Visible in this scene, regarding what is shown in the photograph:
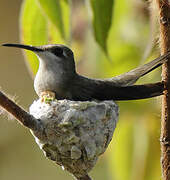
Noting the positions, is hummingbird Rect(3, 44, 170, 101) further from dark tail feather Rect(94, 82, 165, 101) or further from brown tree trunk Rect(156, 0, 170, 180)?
brown tree trunk Rect(156, 0, 170, 180)

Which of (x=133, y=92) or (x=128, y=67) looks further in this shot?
(x=128, y=67)

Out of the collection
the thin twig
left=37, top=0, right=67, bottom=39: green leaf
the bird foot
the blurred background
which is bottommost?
the blurred background

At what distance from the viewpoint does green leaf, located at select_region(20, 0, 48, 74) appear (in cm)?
312

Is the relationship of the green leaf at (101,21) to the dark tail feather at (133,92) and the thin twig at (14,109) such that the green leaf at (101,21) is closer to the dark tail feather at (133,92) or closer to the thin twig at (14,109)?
the dark tail feather at (133,92)

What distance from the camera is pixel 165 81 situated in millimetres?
2484

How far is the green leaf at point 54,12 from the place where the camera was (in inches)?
112

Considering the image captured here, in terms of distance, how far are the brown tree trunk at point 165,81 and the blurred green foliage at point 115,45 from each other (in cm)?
40

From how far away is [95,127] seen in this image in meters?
3.18

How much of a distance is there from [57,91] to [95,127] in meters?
0.30

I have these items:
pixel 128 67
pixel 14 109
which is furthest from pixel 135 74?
pixel 14 109

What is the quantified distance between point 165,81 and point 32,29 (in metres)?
0.96

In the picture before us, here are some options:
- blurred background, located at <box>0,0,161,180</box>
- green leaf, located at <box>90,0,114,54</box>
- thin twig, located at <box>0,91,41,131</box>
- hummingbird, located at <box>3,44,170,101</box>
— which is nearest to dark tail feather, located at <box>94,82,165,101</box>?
hummingbird, located at <box>3,44,170,101</box>

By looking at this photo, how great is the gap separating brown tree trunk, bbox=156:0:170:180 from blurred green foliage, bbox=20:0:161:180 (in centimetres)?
40

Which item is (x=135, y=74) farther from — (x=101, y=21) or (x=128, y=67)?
(x=128, y=67)
